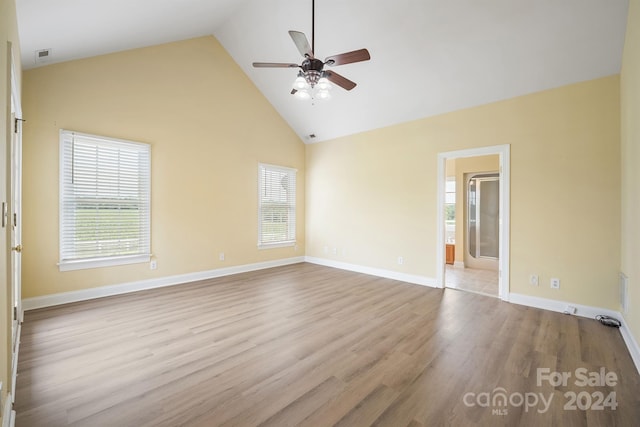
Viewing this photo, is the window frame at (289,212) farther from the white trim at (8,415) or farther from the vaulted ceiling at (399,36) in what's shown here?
the white trim at (8,415)

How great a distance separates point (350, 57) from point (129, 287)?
4.42 meters

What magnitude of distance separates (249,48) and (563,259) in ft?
19.2

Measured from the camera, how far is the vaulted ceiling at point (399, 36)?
2.90m

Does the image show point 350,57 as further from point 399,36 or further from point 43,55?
point 43,55

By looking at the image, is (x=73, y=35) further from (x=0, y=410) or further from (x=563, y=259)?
(x=563, y=259)

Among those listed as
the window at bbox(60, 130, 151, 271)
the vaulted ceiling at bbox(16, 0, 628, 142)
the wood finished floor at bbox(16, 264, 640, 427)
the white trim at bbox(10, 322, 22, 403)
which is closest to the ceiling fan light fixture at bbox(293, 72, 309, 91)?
the vaulted ceiling at bbox(16, 0, 628, 142)

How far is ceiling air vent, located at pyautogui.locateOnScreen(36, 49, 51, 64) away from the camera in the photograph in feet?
10.3

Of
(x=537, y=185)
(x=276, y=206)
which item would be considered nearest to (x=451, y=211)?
(x=537, y=185)

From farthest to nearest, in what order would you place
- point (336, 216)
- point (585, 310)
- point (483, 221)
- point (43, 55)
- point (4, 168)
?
point (483, 221), point (336, 216), point (585, 310), point (43, 55), point (4, 168)

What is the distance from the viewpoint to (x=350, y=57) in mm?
2619

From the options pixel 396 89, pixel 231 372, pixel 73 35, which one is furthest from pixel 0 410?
pixel 396 89

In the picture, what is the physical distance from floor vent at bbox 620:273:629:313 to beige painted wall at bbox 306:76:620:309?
19 cm

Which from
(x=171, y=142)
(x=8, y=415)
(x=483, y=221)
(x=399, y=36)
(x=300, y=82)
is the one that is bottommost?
(x=8, y=415)

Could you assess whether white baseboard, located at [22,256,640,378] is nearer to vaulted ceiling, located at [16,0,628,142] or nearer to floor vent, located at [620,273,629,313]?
floor vent, located at [620,273,629,313]
